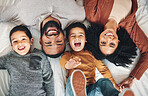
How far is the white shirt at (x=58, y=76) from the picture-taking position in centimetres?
108

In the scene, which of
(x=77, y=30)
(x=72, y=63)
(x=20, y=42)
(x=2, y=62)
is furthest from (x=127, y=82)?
(x=2, y=62)

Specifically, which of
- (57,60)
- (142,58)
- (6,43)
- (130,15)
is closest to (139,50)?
(142,58)

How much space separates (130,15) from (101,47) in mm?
430

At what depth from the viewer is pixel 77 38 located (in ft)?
3.37

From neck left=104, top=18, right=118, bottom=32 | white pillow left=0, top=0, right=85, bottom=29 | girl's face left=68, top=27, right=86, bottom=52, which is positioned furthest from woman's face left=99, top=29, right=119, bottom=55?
white pillow left=0, top=0, right=85, bottom=29

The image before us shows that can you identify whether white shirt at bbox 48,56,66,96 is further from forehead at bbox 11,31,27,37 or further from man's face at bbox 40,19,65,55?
forehead at bbox 11,31,27,37

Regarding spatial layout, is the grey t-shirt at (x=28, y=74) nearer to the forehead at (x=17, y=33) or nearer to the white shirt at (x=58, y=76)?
the white shirt at (x=58, y=76)

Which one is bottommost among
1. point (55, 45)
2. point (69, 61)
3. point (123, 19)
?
point (69, 61)

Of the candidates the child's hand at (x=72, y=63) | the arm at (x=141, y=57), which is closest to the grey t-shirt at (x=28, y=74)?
the child's hand at (x=72, y=63)

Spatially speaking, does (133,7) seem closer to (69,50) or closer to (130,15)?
(130,15)

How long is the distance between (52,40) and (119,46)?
0.61 meters

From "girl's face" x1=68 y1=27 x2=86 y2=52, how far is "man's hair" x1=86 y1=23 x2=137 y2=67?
121 mm

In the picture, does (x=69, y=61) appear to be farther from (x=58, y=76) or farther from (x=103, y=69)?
(x=103, y=69)

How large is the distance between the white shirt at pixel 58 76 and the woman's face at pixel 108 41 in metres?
0.42
